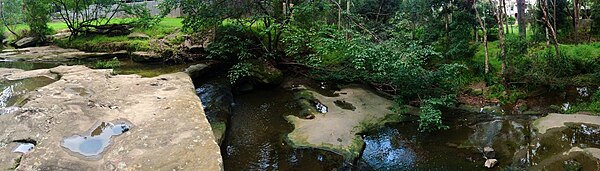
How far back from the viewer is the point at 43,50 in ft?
58.5

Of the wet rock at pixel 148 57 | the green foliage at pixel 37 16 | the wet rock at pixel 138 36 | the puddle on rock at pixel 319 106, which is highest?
the green foliage at pixel 37 16

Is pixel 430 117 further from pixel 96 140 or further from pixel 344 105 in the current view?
pixel 96 140

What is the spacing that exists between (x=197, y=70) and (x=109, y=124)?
22.8ft

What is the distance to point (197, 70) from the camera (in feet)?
44.8

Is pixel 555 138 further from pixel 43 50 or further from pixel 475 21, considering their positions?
pixel 43 50

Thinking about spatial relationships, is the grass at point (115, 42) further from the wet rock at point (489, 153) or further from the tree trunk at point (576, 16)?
Answer: the tree trunk at point (576, 16)

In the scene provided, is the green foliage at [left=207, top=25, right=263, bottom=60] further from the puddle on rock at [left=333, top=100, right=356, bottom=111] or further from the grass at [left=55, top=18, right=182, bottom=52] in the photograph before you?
the puddle on rock at [left=333, top=100, right=356, bottom=111]

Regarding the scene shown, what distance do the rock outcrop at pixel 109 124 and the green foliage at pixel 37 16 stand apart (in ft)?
43.0

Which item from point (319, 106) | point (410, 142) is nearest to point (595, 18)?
point (410, 142)

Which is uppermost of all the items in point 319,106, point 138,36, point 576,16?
point 576,16

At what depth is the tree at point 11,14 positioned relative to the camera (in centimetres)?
2359

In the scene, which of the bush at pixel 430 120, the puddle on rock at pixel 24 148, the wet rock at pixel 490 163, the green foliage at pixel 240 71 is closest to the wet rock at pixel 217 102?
the green foliage at pixel 240 71

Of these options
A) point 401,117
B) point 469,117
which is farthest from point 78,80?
point 469,117

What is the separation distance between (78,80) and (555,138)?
10.3m
